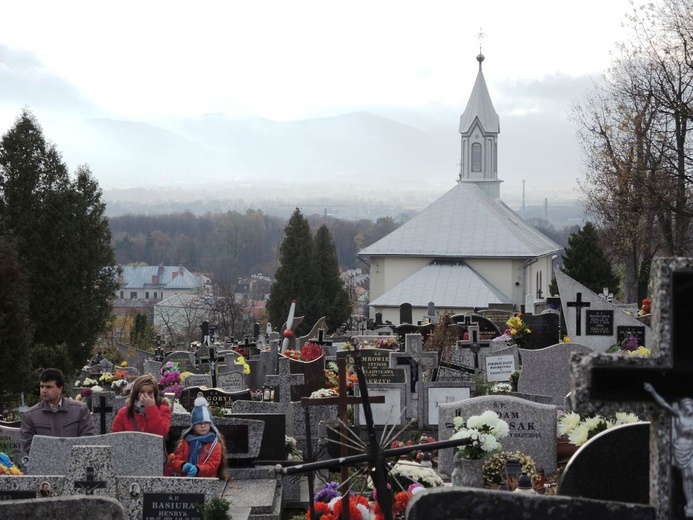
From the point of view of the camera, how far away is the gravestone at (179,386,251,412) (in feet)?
45.4

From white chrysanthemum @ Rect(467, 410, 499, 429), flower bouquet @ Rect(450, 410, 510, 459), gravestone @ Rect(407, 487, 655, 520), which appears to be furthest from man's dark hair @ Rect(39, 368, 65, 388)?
gravestone @ Rect(407, 487, 655, 520)

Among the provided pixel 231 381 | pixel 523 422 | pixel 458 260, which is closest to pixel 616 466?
pixel 523 422

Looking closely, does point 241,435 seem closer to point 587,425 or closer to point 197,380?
point 587,425

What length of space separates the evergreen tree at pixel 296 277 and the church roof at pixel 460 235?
12.0 ft

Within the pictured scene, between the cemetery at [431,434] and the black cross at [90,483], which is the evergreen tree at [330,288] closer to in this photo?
the cemetery at [431,434]

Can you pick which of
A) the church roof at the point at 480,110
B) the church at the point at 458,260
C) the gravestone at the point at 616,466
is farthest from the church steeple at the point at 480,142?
the gravestone at the point at 616,466

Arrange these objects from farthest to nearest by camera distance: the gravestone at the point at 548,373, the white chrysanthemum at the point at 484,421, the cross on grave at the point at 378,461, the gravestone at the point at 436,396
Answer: the gravestone at the point at 548,373
the gravestone at the point at 436,396
the white chrysanthemum at the point at 484,421
the cross on grave at the point at 378,461

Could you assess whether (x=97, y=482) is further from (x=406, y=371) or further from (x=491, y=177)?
(x=491, y=177)

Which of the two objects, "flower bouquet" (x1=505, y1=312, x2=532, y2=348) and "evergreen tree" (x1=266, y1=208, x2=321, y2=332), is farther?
"evergreen tree" (x1=266, y1=208, x2=321, y2=332)

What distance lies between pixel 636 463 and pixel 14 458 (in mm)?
7256

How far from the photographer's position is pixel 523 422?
1077cm

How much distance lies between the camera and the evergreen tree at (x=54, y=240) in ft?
105

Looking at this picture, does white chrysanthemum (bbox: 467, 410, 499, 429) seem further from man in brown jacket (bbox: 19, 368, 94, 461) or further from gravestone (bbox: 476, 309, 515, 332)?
gravestone (bbox: 476, 309, 515, 332)

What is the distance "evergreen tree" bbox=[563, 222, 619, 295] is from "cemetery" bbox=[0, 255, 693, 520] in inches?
A: 949
